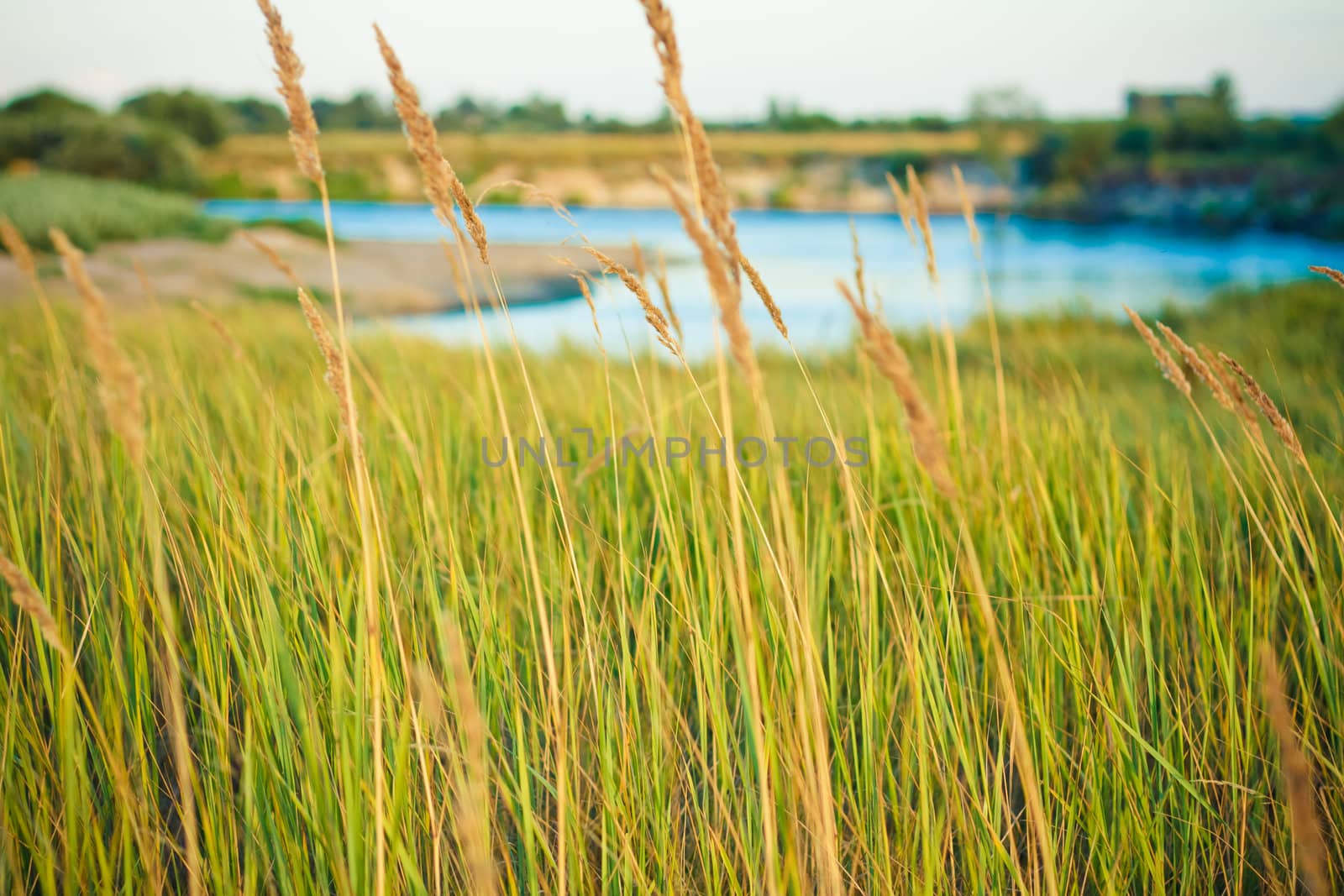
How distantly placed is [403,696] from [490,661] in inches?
5.9

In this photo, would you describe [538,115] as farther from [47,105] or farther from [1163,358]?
→ [47,105]

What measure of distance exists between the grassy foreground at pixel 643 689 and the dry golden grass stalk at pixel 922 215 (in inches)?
17.5

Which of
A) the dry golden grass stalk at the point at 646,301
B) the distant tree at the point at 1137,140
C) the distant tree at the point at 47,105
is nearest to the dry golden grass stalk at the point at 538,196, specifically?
the dry golden grass stalk at the point at 646,301

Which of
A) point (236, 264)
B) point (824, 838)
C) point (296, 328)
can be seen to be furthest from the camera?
point (236, 264)

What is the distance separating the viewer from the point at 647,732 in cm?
128

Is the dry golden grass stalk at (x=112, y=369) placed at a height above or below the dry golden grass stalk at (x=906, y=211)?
below

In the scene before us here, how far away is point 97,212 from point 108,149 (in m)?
7.49

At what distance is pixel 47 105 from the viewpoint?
2081 cm

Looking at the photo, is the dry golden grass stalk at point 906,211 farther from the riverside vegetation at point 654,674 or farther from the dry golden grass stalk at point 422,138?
the dry golden grass stalk at point 422,138

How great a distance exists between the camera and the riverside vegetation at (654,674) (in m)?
0.87

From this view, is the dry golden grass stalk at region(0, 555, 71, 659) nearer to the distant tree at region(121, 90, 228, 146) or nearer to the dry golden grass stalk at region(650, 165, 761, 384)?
the dry golden grass stalk at region(650, 165, 761, 384)

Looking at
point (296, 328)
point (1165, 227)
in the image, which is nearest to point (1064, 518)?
point (296, 328)

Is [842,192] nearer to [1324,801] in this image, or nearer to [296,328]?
[296,328]

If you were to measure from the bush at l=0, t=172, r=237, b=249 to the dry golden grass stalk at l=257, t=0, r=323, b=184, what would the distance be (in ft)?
46.7
